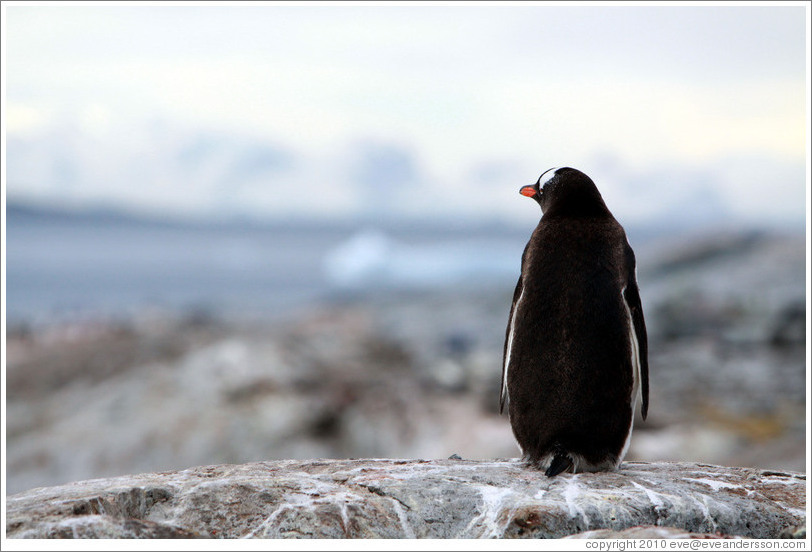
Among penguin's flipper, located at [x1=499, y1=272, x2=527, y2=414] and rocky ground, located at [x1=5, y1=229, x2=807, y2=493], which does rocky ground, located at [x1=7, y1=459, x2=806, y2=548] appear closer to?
penguin's flipper, located at [x1=499, y1=272, x2=527, y2=414]

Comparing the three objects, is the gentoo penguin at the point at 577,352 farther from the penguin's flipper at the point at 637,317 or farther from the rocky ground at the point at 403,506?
the rocky ground at the point at 403,506

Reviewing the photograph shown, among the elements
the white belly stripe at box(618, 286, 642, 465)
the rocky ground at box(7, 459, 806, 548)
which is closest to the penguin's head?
the white belly stripe at box(618, 286, 642, 465)

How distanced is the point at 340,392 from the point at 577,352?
6876 mm

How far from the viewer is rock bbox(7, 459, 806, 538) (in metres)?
3.10

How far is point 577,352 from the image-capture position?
12.8 feet

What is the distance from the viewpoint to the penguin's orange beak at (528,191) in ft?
15.2

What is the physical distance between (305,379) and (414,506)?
7278mm

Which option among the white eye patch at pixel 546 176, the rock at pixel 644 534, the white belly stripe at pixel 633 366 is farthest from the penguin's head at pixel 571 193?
the rock at pixel 644 534

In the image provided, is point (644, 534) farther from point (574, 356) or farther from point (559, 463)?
point (574, 356)

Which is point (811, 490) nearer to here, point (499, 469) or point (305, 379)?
point (499, 469)

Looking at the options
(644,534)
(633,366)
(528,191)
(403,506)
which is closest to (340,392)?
(528,191)

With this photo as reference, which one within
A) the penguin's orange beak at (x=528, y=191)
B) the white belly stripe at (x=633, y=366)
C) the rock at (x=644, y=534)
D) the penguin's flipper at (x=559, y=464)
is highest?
the penguin's orange beak at (x=528, y=191)

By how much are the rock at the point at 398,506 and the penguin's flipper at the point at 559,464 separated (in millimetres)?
51

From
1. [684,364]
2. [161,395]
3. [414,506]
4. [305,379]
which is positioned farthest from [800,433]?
[414,506]
